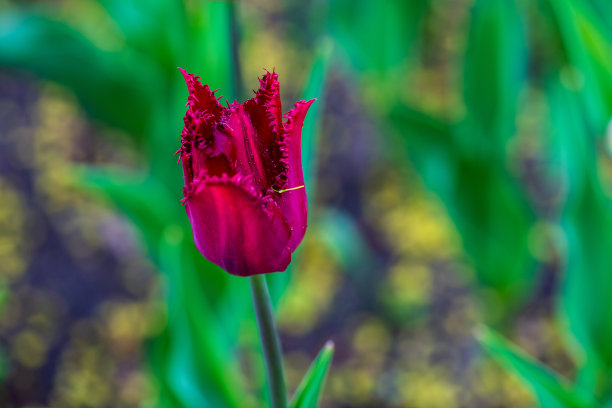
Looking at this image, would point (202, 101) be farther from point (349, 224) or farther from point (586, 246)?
point (349, 224)

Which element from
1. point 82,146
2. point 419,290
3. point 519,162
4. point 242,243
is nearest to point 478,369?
point 419,290

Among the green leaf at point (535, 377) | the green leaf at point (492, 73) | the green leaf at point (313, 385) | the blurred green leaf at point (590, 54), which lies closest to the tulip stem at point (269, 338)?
the green leaf at point (313, 385)

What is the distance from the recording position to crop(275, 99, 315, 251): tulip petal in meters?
0.49

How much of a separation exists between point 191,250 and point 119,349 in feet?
2.04

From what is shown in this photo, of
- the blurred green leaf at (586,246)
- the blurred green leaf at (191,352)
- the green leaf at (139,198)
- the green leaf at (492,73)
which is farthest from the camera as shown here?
the green leaf at (492,73)

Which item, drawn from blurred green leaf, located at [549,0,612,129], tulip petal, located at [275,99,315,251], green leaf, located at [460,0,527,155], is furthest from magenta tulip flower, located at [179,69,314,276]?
green leaf, located at [460,0,527,155]

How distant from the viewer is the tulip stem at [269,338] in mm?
546

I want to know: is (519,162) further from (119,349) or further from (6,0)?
(6,0)

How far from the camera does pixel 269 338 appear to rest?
1.85 ft

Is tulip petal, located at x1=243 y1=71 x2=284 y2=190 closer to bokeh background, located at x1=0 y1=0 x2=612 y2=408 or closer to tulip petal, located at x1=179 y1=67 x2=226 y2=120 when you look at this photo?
tulip petal, located at x1=179 y1=67 x2=226 y2=120

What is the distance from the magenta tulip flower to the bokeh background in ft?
1.26

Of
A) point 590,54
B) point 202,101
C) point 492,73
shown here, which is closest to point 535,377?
point 590,54

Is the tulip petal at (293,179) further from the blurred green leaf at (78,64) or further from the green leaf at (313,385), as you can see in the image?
the blurred green leaf at (78,64)

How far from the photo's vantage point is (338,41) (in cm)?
168
